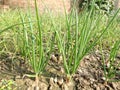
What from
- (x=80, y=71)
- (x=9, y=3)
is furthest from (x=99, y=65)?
(x=9, y=3)

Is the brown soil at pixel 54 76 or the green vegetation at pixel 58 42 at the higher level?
the green vegetation at pixel 58 42

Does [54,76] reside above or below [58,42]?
below

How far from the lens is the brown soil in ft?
4.53

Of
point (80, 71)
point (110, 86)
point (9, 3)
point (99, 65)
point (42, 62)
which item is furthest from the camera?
point (9, 3)

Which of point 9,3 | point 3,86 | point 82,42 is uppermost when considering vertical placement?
point 82,42

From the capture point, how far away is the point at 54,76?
146cm

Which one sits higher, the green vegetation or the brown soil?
the green vegetation

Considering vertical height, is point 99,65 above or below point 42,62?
below

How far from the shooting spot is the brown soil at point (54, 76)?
138 centimetres

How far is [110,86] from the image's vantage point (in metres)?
1.43

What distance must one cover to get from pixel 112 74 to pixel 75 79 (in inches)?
8.5

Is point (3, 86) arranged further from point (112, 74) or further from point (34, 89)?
point (112, 74)

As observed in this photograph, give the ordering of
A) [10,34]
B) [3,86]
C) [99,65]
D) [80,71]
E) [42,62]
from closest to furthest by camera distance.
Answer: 1. [3,86]
2. [42,62]
3. [80,71]
4. [99,65]
5. [10,34]

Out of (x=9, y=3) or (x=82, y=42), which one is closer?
(x=82, y=42)
